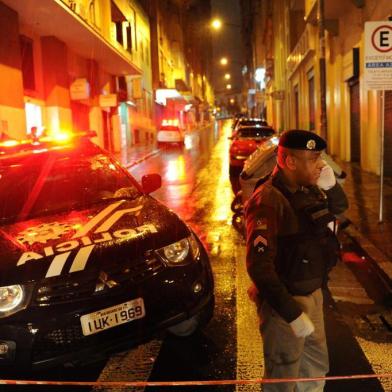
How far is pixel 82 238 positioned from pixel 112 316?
663 mm

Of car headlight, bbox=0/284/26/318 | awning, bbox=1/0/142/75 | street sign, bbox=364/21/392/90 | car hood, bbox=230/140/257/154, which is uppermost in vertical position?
awning, bbox=1/0/142/75

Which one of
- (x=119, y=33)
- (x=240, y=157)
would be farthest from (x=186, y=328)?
(x=119, y=33)

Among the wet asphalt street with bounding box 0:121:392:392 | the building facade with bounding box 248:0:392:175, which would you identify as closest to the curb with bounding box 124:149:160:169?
the building facade with bounding box 248:0:392:175

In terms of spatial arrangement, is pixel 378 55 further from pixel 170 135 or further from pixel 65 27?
pixel 170 135

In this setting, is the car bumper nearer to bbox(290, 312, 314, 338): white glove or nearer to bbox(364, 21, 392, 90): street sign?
bbox(290, 312, 314, 338): white glove

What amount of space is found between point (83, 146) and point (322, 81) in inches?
405

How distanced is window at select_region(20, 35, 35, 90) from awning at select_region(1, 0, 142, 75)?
58cm

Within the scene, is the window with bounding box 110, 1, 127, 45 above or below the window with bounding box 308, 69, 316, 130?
above

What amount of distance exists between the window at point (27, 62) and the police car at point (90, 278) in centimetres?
1457

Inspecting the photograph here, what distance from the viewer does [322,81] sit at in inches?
565

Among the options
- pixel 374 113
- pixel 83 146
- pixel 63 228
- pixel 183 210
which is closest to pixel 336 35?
pixel 374 113

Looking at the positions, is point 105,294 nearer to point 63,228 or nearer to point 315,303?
point 63,228

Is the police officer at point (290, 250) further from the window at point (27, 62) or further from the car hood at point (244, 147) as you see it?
the window at point (27, 62)

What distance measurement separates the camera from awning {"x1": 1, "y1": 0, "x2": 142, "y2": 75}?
1591cm
